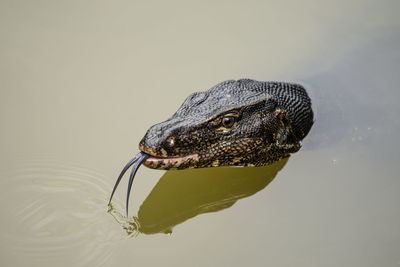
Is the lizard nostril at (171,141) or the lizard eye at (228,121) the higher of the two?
the lizard nostril at (171,141)

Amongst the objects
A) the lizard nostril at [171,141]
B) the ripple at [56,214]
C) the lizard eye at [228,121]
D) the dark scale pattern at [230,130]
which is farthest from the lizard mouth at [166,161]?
the ripple at [56,214]

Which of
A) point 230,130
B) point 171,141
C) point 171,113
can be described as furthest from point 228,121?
point 171,113

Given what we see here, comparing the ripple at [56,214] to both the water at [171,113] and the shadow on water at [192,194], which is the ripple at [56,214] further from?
the shadow on water at [192,194]

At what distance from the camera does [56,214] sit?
4055mm

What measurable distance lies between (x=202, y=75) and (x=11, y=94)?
243 centimetres

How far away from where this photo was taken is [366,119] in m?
4.96

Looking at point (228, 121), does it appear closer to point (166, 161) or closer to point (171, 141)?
point (171, 141)

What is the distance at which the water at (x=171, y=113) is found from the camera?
3.96 meters

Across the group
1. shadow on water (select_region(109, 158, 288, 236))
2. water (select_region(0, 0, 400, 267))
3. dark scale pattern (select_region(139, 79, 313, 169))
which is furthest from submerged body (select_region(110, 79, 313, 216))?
water (select_region(0, 0, 400, 267))

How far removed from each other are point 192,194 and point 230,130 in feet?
2.64

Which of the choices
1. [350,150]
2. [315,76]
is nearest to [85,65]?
[315,76]

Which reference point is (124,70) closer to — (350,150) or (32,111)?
(32,111)

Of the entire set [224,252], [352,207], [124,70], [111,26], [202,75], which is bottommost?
[352,207]

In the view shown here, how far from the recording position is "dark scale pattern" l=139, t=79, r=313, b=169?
386 centimetres
